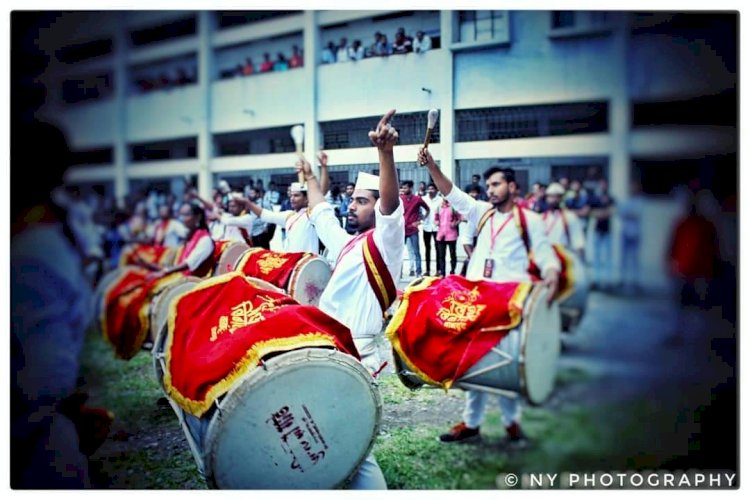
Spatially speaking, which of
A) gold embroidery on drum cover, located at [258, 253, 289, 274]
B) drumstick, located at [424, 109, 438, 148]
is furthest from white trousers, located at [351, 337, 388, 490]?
drumstick, located at [424, 109, 438, 148]


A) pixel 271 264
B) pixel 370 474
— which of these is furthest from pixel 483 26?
pixel 370 474

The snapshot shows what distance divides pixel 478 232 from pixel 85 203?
5.78ft

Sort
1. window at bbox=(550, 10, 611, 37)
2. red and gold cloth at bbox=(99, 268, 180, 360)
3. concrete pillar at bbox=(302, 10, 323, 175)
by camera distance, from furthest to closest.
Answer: red and gold cloth at bbox=(99, 268, 180, 360) < concrete pillar at bbox=(302, 10, 323, 175) < window at bbox=(550, 10, 611, 37)

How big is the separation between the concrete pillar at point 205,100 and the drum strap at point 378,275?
0.84 metres

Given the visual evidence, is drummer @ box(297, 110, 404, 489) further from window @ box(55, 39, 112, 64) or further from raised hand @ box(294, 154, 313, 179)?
window @ box(55, 39, 112, 64)

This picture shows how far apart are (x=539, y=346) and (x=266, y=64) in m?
1.70

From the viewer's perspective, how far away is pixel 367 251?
2.81 metres

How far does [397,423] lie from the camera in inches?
110

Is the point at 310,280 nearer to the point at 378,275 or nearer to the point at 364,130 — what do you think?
the point at 378,275

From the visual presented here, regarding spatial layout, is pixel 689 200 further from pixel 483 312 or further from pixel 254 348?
pixel 254 348

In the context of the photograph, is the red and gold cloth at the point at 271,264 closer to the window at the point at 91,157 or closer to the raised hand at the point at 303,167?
the raised hand at the point at 303,167

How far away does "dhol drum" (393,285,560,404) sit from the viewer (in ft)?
8.01

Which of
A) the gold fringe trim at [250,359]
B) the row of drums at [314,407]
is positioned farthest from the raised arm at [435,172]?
the gold fringe trim at [250,359]

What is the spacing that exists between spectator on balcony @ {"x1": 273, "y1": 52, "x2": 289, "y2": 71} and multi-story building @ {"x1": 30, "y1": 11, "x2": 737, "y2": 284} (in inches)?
1.0
